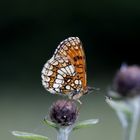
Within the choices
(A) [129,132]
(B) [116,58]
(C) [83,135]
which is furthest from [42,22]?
(A) [129,132]

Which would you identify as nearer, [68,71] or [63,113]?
[63,113]

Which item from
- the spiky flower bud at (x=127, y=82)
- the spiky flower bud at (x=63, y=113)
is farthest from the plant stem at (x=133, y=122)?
the spiky flower bud at (x=63, y=113)

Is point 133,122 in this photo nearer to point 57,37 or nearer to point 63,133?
point 63,133

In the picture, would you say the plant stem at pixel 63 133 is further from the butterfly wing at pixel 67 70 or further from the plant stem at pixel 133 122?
the plant stem at pixel 133 122

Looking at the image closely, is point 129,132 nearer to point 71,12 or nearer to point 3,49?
point 3,49

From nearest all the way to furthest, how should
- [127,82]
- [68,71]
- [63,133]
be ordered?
1. [127,82]
2. [63,133]
3. [68,71]

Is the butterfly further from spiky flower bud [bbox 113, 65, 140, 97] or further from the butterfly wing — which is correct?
spiky flower bud [bbox 113, 65, 140, 97]

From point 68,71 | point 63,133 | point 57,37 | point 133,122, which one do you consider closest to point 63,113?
point 63,133
